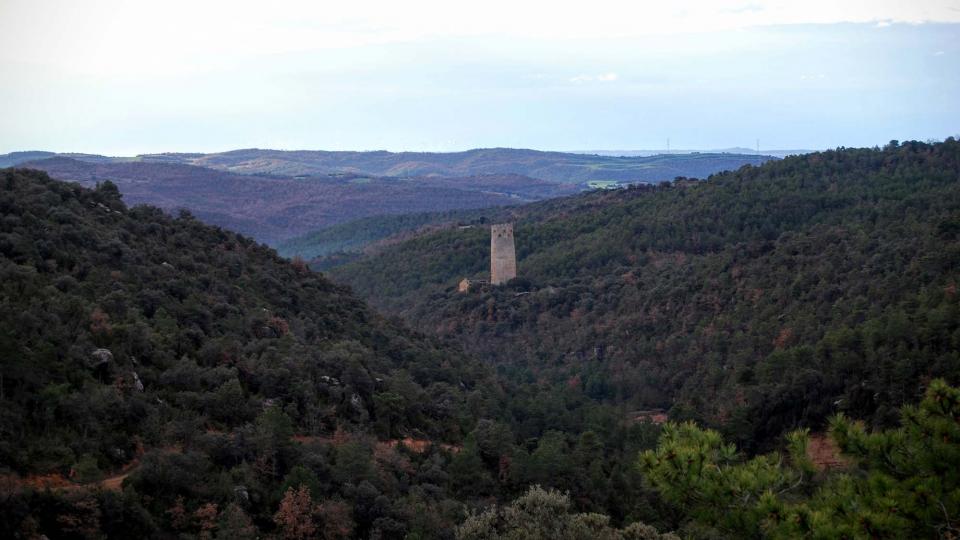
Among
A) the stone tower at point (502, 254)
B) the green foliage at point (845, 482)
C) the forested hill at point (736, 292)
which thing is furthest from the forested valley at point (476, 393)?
the stone tower at point (502, 254)

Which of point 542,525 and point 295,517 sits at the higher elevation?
point 295,517

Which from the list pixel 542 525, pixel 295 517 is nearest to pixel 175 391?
pixel 295 517

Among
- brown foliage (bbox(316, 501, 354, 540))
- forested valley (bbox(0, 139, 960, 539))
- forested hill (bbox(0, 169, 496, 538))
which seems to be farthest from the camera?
brown foliage (bbox(316, 501, 354, 540))

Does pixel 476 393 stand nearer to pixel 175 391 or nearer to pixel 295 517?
pixel 175 391

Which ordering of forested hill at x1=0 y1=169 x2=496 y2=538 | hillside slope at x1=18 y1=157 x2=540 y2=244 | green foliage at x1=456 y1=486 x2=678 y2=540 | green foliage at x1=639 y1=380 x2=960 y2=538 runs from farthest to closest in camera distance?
hillside slope at x1=18 y1=157 x2=540 y2=244
forested hill at x1=0 y1=169 x2=496 y2=538
green foliage at x1=456 y1=486 x2=678 y2=540
green foliage at x1=639 y1=380 x2=960 y2=538

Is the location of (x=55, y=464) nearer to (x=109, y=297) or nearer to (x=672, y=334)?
(x=109, y=297)

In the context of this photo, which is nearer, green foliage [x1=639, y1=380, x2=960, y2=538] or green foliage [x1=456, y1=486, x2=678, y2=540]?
green foliage [x1=639, y1=380, x2=960, y2=538]

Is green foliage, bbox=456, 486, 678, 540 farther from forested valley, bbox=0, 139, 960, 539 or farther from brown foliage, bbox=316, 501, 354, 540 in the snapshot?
brown foliage, bbox=316, 501, 354, 540

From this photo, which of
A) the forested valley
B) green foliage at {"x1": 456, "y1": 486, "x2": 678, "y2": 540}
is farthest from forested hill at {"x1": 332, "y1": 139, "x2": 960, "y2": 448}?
green foliage at {"x1": 456, "y1": 486, "x2": 678, "y2": 540}
